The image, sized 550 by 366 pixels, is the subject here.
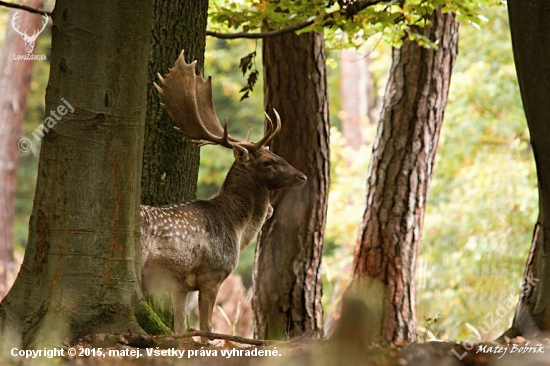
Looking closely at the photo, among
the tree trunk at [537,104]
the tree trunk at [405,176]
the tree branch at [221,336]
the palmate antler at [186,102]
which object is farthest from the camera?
the tree trunk at [405,176]

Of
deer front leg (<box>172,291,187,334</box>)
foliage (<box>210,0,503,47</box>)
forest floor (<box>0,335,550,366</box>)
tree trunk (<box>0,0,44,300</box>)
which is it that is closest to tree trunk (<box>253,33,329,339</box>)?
foliage (<box>210,0,503,47</box>)

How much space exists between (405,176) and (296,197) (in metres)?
1.48

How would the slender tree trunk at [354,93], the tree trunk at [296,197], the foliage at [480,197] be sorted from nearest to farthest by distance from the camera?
1. the tree trunk at [296,197]
2. the foliage at [480,197]
3. the slender tree trunk at [354,93]

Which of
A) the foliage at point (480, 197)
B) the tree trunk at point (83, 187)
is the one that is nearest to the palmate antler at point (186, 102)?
the tree trunk at point (83, 187)

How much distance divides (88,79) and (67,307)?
4.43 ft

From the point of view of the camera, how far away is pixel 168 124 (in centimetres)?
643

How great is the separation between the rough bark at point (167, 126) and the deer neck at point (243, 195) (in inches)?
14.8

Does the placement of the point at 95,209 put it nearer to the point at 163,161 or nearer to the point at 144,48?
the point at 144,48

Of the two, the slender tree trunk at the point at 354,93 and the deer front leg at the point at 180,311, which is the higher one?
the slender tree trunk at the point at 354,93

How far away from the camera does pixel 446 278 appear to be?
15.7m

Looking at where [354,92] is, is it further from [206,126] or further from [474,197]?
[206,126]

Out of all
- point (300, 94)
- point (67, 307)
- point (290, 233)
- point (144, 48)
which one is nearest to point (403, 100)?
point (300, 94)

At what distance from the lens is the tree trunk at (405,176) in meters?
9.31

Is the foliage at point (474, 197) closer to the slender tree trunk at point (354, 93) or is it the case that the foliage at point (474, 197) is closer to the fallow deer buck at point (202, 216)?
the slender tree trunk at point (354, 93)
